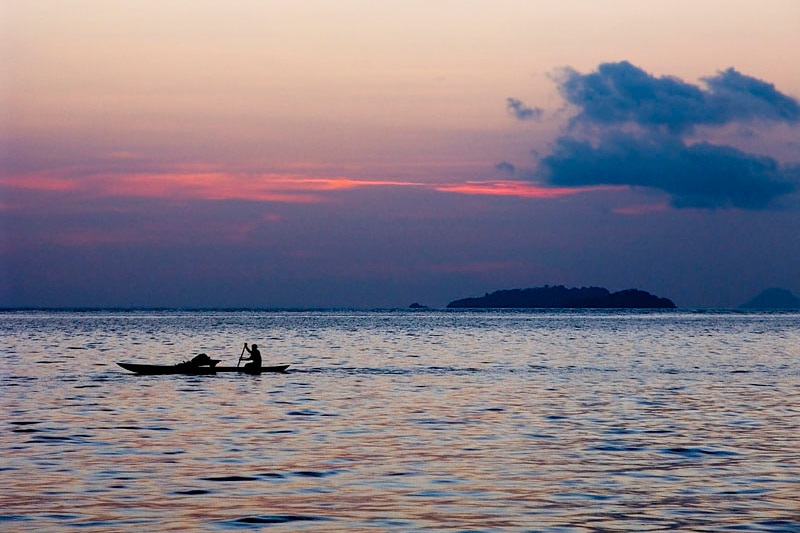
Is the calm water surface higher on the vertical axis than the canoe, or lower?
lower

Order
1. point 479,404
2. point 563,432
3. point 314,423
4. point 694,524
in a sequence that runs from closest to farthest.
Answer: point 694,524 → point 563,432 → point 314,423 → point 479,404

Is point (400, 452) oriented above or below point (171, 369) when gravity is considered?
below

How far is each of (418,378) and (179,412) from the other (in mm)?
21136

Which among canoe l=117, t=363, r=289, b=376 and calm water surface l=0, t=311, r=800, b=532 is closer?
calm water surface l=0, t=311, r=800, b=532

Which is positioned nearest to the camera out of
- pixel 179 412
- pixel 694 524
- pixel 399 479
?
pixel 694 524

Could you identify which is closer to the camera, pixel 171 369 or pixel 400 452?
pixel 400 452

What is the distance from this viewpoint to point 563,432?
35938 millimetres

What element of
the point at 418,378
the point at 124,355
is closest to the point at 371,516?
the point at 418,378

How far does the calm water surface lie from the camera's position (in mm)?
22250

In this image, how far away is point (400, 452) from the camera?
101 ft

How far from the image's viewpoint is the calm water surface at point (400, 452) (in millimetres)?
22250

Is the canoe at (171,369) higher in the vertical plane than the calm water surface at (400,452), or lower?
higher

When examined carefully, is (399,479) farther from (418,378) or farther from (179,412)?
(418,378)

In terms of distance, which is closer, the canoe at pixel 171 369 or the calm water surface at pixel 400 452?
the calm water surface at pixel 400 452
